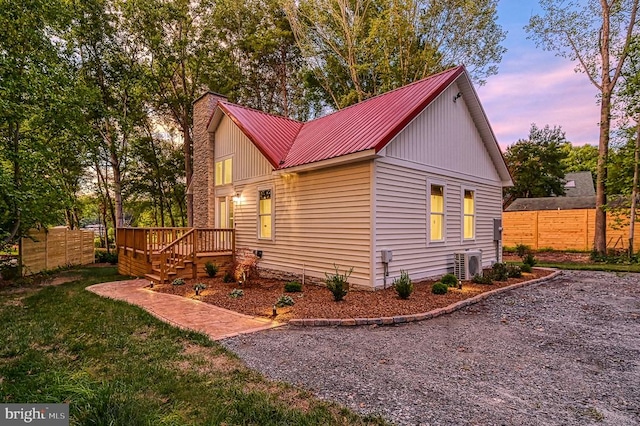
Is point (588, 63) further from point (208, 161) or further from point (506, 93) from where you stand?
point (208, 161)

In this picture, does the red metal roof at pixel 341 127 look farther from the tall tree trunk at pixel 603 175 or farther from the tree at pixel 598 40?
the tree at pixel 598 40

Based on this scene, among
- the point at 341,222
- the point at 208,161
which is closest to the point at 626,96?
the point at 341,222

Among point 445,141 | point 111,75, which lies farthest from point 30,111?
point 445,141

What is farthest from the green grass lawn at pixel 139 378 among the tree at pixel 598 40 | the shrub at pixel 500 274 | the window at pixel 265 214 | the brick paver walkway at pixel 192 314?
the tree at pixel 598 40

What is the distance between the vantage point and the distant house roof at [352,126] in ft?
25.4

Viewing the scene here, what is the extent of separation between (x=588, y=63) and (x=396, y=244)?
51.0 feet

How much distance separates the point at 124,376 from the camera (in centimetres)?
327

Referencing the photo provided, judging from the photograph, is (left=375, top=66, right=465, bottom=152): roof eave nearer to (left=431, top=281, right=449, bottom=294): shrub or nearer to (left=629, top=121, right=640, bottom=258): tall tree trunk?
(left=431, top=281, right=449, bottom=294): shrub

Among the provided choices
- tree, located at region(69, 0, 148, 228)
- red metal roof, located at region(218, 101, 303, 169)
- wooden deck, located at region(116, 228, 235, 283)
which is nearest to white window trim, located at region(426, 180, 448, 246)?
red metal roof, located at region(218, 101, 303, 169)

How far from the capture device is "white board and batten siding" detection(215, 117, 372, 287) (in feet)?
24.8

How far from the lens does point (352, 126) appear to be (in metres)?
9.27

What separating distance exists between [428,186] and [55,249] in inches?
569

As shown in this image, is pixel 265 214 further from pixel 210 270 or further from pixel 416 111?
pixel 416 111

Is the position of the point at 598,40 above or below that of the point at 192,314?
above
